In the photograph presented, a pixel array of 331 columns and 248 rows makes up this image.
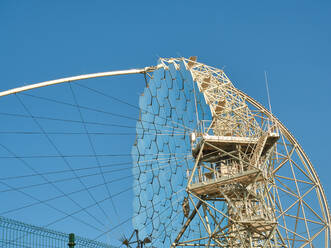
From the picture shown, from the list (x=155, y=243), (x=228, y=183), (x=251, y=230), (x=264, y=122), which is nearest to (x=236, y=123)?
(x=264, y=122)

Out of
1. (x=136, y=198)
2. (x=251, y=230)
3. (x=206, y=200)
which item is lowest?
(x=251, y=230)

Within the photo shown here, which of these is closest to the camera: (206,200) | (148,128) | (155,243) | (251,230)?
(251,230)

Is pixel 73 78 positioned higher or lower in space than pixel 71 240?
higher

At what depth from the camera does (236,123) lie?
30297 millimetres

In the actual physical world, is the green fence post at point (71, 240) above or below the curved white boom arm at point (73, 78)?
below

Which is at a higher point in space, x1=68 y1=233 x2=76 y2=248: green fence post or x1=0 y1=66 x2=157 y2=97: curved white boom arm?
x1=0 y1=66 x2=157 y2=97: curved white boom arm

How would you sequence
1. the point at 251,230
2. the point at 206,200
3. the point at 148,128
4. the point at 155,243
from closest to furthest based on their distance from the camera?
the point at 251,230, the point at 206,200, the point at 155,243, the point at 148,128

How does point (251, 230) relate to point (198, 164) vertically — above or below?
below

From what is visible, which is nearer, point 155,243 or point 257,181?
point 257,181

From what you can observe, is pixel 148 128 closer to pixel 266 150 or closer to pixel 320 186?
pixel 266 150

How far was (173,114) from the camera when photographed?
107ft

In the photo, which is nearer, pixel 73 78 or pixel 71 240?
pixel 71 240

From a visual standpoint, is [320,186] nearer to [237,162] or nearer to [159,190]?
[237,162]

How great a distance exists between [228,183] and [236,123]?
348cm
